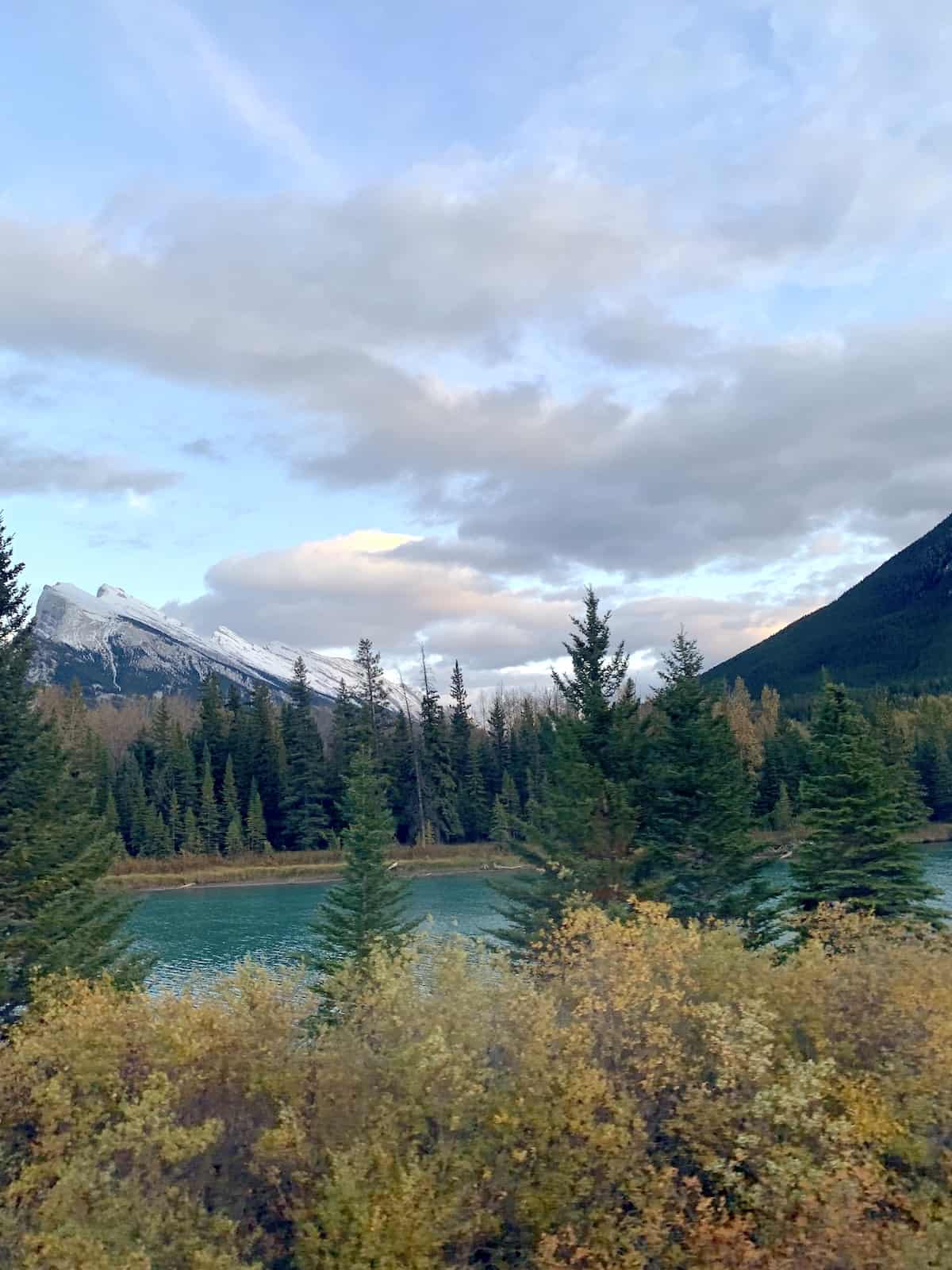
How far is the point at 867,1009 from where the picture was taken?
16.8 metres

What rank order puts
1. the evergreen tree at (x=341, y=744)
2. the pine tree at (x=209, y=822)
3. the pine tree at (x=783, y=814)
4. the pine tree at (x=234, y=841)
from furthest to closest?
1. the evergreen tree at (x=341, y=744)
2. the pine tree at (x=209, y=822)
3. the pine tree at (x=234, y=841)
4. the pine tree at (x=783, y=814)

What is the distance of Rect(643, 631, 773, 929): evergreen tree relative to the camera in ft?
103

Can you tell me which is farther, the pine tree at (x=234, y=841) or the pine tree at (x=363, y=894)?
the pine tree at (x=234, y=841)

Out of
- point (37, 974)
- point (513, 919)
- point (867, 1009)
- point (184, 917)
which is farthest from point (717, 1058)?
point (184, 917)

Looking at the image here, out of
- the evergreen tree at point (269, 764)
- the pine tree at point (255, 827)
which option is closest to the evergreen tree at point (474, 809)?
the evergreen tree at point (269, 764)

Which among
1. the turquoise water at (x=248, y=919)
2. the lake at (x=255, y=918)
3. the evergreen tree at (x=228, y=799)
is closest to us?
the turquoise water at (x=248, y=919)

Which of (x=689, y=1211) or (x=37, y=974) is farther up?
(x=37, y=974)

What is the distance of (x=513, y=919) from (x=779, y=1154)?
18.9 m

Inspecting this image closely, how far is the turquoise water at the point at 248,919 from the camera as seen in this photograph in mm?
52000

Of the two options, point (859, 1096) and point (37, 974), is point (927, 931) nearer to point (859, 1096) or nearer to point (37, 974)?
point (859, 1096)

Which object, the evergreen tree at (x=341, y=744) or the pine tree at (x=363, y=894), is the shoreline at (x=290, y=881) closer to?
the evergreen tree at (x=341, y=744)

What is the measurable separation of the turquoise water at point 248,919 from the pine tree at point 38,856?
11.8m

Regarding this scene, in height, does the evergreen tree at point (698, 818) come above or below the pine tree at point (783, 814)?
above

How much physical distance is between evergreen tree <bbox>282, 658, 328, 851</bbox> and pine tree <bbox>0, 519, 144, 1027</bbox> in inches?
3061
